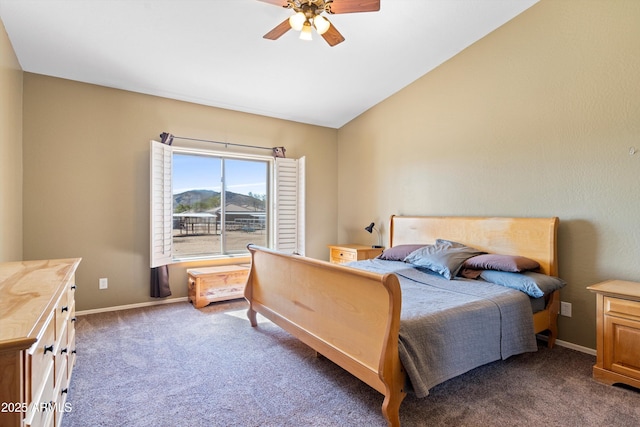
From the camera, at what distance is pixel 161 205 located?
3.83 meters

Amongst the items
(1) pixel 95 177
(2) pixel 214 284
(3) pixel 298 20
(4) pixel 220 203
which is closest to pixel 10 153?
(1) pixel 95 177

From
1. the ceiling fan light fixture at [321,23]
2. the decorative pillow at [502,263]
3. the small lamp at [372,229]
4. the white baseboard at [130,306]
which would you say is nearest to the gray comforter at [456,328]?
the decorative pillow at [502,263]

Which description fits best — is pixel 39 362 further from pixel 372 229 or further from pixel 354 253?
pixel 372 229

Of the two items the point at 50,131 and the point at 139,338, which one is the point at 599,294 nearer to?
the point at 139,338

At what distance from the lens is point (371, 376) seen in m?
1.71

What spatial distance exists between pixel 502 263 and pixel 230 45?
335 cm

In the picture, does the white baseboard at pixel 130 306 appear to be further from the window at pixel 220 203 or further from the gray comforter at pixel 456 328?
the gray comforter at pixel 456 328

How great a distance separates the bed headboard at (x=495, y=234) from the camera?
8.88 feet

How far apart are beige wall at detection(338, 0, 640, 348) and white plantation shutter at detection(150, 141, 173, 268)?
3224mm

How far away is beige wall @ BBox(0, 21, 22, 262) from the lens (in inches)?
103

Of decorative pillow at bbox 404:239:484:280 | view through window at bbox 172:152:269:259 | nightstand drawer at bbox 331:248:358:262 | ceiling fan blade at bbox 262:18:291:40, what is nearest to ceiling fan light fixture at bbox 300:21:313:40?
ceiling fan blade at bbox 262:18:291:40

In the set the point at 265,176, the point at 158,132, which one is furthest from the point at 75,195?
the point at 265,176

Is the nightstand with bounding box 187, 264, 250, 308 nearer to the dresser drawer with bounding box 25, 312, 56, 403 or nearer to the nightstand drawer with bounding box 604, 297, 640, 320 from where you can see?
the dresser drawer with bounding box 25, 312, 56, 403

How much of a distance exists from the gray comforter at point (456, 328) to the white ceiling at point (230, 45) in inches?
99.6
